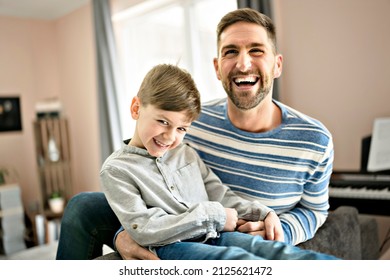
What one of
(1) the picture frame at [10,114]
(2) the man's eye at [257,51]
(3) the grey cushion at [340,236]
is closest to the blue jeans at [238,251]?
(3) the grey cushion at [340,236]

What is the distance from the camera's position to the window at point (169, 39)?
2.48 ft

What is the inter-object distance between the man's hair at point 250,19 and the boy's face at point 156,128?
0.19 meters

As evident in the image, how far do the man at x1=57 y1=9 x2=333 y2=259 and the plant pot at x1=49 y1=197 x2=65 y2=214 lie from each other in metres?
0.72

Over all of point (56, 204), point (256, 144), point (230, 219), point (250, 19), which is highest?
point (250, 19)

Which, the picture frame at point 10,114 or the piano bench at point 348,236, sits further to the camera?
the picture frame at point 10,114

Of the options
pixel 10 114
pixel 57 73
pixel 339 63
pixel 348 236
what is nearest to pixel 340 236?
pixel 348 236

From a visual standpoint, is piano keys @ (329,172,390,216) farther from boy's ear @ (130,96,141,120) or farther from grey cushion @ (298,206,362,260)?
boy's ear @ (130,96,141,120)

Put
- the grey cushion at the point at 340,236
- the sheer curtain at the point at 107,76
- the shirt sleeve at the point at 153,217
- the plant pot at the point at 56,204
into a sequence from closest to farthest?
the shirt sleeve at the point at 153,217
the grey cushion at the point at 340,236
the sheer curtain at the point at 107,76
the plant pot at the point at 56,204

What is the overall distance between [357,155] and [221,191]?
28cm

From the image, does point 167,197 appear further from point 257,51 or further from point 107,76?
point 107,76

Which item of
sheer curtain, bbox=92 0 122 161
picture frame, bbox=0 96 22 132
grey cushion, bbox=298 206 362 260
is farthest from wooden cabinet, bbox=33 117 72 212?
grey cushion, bbox=298 206 362 260

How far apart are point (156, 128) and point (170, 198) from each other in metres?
0.13

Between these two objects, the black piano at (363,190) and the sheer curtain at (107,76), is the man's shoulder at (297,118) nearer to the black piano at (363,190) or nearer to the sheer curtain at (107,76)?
the black piano at (363,190)

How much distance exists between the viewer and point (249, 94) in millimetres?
680
